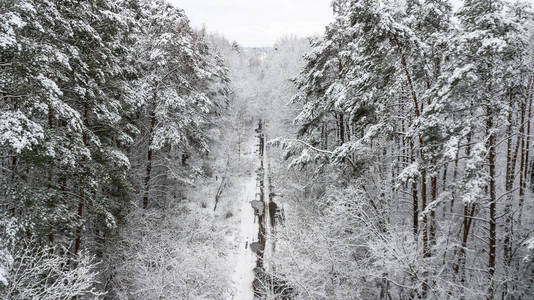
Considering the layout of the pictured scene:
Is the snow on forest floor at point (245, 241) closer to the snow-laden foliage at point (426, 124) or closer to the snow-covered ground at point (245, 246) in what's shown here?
the snow-covered ground at point (245, 246)

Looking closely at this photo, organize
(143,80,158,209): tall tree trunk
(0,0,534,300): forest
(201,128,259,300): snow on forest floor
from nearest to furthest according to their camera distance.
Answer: (0,0,534,300): forest → (201,128,259,300): snow on forest floor → (143,80,158,209): tall tree trunk

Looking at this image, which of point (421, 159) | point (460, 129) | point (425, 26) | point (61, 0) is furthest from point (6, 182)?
point (425, 26)

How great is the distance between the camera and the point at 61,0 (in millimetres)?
8961

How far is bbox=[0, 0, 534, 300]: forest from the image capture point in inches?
302

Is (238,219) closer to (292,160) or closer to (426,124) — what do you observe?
(292,160)

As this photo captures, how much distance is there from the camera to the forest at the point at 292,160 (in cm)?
767

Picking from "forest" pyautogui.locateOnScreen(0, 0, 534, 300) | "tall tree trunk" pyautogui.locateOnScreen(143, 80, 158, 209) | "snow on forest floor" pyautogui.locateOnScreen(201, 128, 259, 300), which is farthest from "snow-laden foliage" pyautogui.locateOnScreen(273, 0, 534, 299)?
"tall tree trunk" pyautogui.locateOnScreen(143, 80, 158, 209)

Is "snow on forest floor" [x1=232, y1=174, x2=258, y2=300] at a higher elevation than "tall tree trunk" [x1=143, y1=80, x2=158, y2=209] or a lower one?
lower

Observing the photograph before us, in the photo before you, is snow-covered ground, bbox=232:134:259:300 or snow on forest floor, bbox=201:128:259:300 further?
snow on forest floor, bbox=201:128:259:300

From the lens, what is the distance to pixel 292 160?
41.4 ft

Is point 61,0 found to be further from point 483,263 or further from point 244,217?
point 483,263

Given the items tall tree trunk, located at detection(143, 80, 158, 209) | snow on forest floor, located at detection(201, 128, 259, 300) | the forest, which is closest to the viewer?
the forest

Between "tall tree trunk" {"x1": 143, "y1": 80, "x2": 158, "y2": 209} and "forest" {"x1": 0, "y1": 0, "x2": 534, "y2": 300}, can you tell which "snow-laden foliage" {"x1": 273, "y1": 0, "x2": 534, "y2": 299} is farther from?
"tall tree trunk" {"x1": 143, "y1": 80, "x2": 158, "y2": 209}

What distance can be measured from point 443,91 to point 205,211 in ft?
56.0
